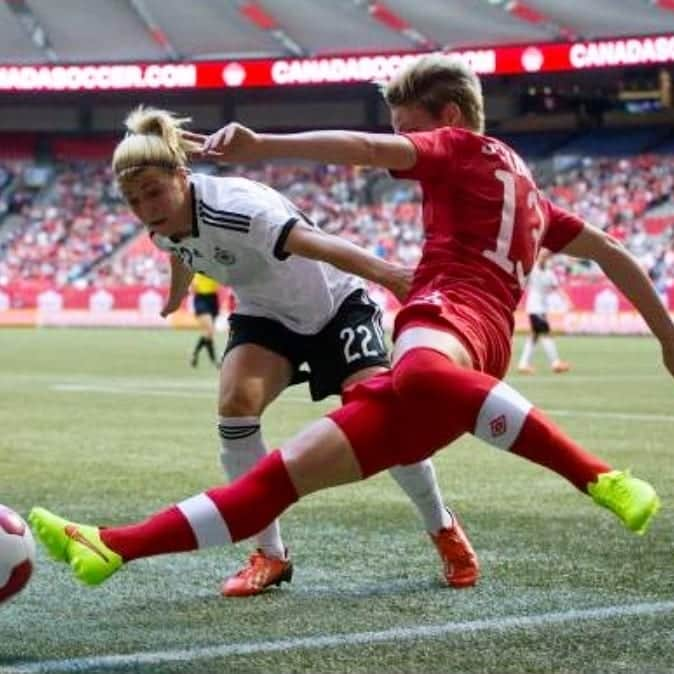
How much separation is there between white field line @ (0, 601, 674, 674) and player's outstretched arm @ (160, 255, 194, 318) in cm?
186

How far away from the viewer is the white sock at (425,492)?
18.1 ft

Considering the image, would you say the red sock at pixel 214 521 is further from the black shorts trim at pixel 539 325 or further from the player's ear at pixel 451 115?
the black shorts trim at pixel 539 325

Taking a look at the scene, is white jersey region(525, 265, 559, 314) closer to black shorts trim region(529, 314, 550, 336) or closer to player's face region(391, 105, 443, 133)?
black shorts trim region(529, 314, 550, 336)

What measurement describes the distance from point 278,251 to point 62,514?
292 centimetres

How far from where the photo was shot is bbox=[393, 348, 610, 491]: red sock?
420 centimetres

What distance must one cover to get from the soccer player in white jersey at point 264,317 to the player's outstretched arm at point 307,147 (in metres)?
0.66

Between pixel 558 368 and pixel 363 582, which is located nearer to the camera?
pixel 363 582

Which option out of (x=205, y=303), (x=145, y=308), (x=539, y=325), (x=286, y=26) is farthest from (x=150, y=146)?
(x=286, y=26)

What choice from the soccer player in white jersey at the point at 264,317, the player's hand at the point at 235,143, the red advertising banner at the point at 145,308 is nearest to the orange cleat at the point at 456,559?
the soccer player in white jersey at the point at 264,317

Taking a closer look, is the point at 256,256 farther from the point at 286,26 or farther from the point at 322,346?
the point at 286,26

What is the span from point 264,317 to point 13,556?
150 cm

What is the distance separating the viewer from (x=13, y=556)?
438 cm

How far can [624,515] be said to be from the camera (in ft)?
13.5

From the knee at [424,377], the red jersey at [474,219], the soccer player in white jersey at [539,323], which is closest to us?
the knee at [424,377]
